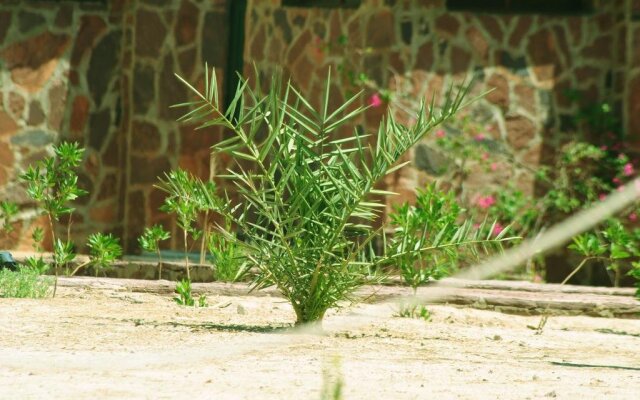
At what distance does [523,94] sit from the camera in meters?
10.2

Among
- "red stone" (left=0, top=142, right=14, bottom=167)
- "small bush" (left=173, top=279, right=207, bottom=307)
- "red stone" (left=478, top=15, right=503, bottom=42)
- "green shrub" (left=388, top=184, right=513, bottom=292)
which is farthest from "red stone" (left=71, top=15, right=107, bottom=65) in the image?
"green shrub" (left=388, top=184, right=513, bottom=292)

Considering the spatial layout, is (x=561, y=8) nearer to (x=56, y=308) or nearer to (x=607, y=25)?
(x=607, y=25)

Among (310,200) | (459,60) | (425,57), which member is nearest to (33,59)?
(425,57)

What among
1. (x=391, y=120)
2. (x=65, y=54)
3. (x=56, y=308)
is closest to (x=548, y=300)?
(x=391, y=120)

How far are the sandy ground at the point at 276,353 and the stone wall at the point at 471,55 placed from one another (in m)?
3.41

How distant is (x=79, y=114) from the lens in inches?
395

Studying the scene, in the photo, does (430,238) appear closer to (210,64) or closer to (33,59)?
(210,64)

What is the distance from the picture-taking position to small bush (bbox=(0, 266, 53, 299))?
637 centimetres

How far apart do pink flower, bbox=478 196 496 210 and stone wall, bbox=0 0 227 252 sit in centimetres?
226

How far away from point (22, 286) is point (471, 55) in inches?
194

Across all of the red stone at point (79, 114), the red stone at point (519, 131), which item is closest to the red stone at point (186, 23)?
the red stone at point (79, 114)

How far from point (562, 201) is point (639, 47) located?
1.38 metres

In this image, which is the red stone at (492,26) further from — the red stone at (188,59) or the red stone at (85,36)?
the red stone at (85,36)

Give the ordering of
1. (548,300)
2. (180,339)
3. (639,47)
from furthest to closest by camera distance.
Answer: (639,47), (548,300), (180,339)
